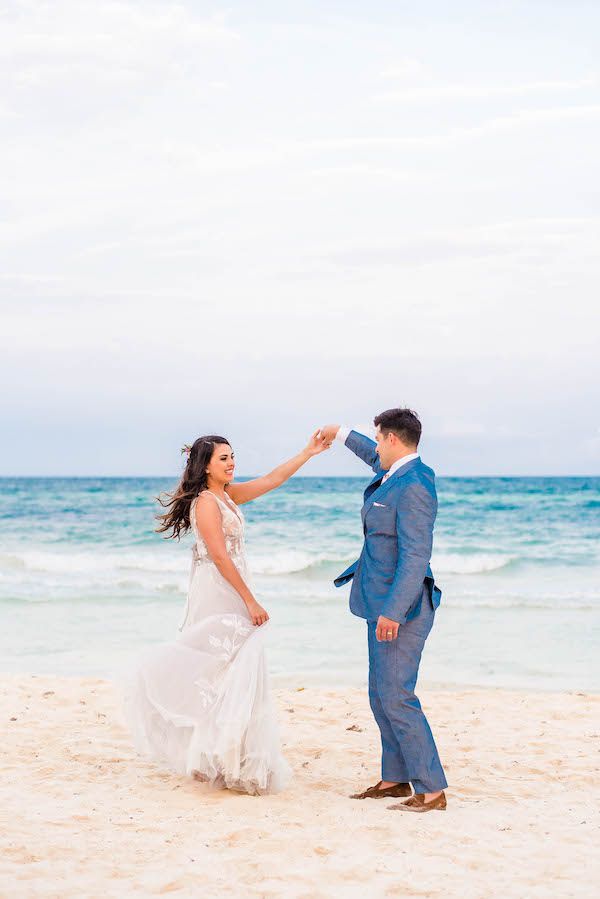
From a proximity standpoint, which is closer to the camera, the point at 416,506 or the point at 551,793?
the point at 416,506

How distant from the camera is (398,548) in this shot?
4680 millimetres

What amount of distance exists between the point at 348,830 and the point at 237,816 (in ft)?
1.79

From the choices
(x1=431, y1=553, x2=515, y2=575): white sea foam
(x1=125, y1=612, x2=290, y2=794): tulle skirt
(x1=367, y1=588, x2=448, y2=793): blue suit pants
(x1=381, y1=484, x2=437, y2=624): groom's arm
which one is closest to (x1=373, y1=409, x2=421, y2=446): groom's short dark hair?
(x1=381, y1=484, x2=437, y2=624): groom's arm

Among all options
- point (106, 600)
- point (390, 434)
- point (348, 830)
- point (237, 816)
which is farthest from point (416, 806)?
point (106, 600)

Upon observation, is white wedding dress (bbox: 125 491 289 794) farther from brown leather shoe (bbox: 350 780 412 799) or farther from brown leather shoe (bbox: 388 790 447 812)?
brown leather shoe (bbox: 388 790 447 812)

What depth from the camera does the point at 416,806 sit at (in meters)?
4.70

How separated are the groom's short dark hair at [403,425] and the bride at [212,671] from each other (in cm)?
63

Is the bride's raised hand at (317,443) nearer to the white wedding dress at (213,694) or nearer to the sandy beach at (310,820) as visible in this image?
the white wedding dress at (213,694)

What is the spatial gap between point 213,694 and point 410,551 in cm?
131

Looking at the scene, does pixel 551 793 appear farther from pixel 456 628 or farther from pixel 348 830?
pixel 456 628

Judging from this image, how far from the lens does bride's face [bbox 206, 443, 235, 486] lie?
5152 millimetres

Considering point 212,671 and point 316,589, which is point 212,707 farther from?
point 316,589

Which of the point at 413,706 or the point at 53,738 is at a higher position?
the point at 413,706

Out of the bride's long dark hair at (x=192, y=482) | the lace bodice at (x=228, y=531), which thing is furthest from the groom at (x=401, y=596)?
the bride's long dark hair at (x=192, y=482)
